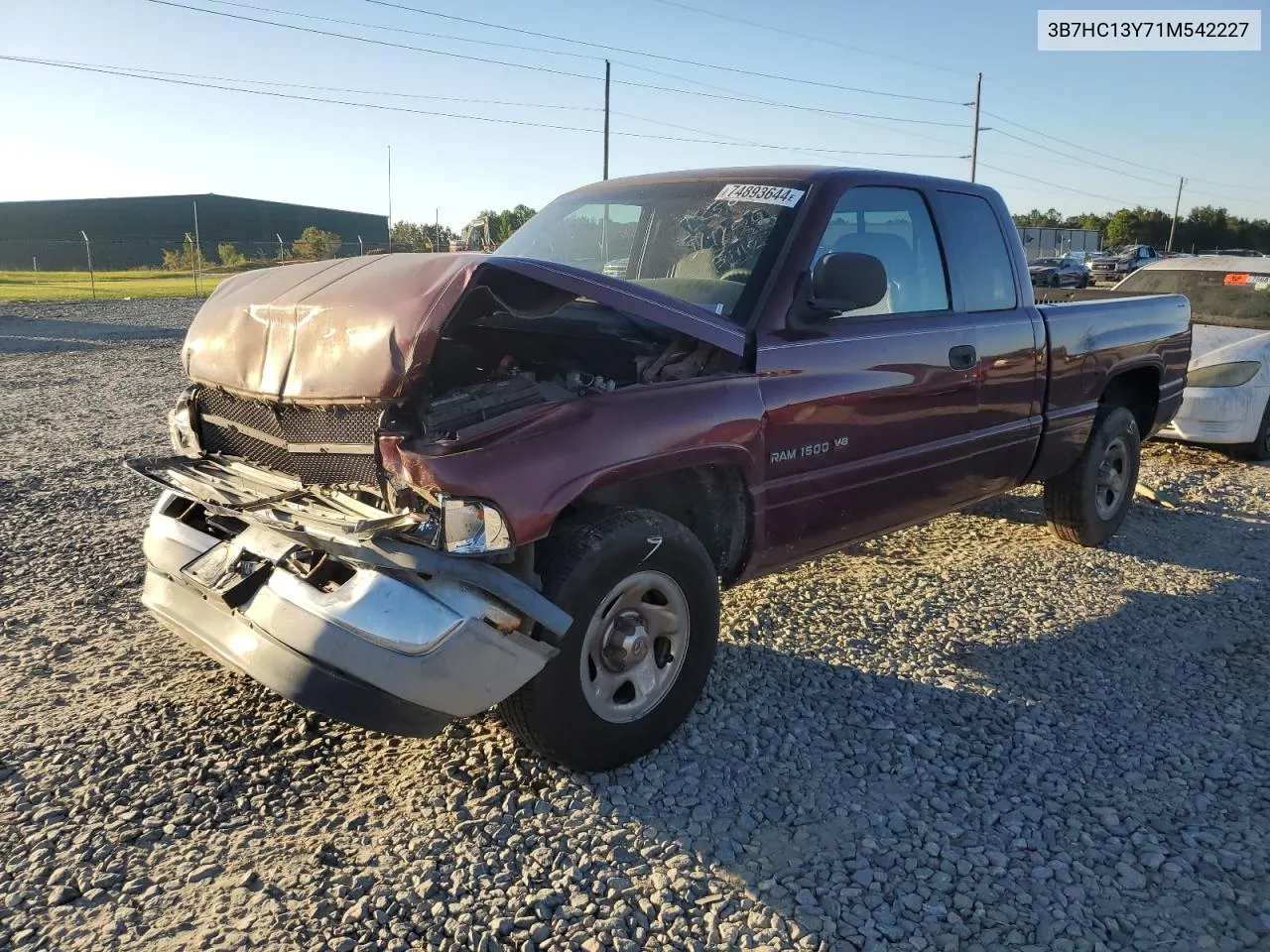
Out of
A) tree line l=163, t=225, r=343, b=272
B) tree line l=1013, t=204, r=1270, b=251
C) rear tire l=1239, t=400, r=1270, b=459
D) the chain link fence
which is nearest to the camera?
rear tire l=1239, t=400, r=1270, b=459

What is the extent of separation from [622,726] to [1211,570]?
4056 millimetres

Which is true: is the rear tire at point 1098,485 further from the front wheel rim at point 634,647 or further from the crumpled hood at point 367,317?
the front wheel rim at point 634,647

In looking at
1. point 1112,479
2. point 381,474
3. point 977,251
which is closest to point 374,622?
point 381,474

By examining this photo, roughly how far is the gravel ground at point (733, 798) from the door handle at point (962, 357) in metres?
1.20

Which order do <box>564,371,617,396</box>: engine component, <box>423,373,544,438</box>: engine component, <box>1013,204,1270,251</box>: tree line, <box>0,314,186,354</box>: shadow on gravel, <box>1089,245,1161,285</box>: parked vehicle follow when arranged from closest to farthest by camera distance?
<box>423,373,544,438</box>: engine component < <box>564,371,617,396</box>: engine component < <box>0,314,186,354</box>: shadow on gravel < <box>1089,245,1161,285</box>: parked vehicle < <box>1013,204,1270,251</box>: tree line

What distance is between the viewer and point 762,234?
3725 millimetres

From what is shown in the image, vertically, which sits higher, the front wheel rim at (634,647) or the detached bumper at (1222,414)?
the detached bumper at (1222,414)

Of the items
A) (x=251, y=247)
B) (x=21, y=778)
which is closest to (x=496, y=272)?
(x=21, y=778)

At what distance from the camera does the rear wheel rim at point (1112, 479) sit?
5.71 metres

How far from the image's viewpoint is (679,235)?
13.1 feet

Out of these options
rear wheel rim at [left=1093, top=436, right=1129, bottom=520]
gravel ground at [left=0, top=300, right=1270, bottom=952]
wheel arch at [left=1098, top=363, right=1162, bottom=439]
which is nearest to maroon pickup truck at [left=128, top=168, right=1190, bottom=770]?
gravel ground at [left=0, top=300, right=1270, bottom=952]

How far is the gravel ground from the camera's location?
2.45m

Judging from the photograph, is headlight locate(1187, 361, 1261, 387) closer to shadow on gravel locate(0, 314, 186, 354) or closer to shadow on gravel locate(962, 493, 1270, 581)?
shadow on gravel locate(962, 493, 1270, 581)

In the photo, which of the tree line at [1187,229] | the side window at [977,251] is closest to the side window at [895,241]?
the side window at [977,251]
